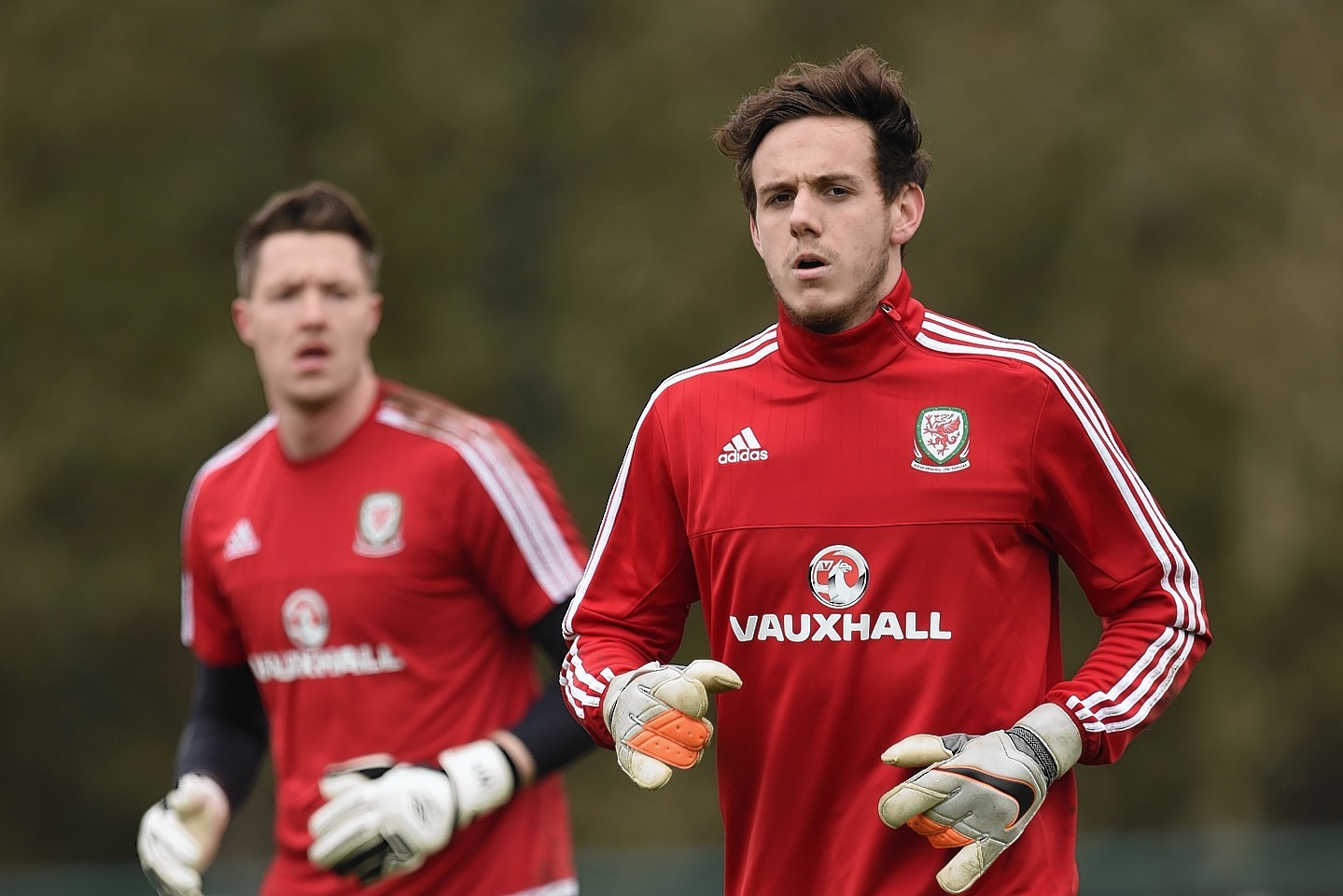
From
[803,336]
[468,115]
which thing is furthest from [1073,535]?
[468,115]

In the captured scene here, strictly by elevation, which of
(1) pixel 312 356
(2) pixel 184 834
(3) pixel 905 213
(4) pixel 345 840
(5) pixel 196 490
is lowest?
(2) pixel 184 834

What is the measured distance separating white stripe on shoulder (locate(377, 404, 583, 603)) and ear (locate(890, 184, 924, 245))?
5.47ft

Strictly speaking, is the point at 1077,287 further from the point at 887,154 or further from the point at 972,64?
the point at 887,154

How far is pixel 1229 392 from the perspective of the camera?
495 inches

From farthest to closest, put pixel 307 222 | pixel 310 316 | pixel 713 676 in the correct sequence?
pixel 307 222 < pixel 310 316 < pixel 713 676

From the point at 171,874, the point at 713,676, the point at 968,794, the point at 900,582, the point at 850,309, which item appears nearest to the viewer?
the point at 968,794

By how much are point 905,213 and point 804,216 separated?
0.96 feet

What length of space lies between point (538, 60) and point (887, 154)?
389 inches

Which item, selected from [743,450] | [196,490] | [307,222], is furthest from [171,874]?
[743,450]

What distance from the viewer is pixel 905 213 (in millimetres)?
4039

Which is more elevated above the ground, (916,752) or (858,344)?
(858,344)

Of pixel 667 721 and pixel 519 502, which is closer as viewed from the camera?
pixel 667 721

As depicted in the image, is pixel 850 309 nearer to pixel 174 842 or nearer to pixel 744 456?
pixel 744 456

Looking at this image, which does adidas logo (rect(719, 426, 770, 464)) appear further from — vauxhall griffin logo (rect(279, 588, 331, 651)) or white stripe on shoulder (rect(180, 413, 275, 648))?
white stripe on shoulder (rect(180, 413, 275, 648))
